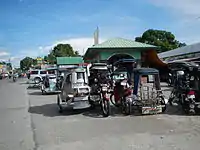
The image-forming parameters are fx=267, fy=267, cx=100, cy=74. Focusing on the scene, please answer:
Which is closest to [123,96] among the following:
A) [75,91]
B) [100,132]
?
[75,91]

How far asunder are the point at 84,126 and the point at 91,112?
269cm

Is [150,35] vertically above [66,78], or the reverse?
[150,35]

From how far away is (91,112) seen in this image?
36.9ft

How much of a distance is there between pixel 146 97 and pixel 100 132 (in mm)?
3196

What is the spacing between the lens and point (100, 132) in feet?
25.0

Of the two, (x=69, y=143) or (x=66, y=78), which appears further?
(x=66, y=78)

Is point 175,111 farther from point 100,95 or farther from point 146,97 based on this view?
point 100,95

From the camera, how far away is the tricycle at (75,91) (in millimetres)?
10828

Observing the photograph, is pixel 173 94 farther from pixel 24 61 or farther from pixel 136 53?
pixel 24 61

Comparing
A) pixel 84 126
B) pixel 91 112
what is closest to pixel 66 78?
pixel 91 112

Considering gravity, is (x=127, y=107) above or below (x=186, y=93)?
below

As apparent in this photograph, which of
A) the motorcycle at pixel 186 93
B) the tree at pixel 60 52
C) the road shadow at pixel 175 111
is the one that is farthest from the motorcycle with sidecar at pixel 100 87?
the tree at pixel 60 52

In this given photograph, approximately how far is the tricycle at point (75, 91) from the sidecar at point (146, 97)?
2.06 metres

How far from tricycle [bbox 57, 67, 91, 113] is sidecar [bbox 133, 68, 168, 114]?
2064 mm
